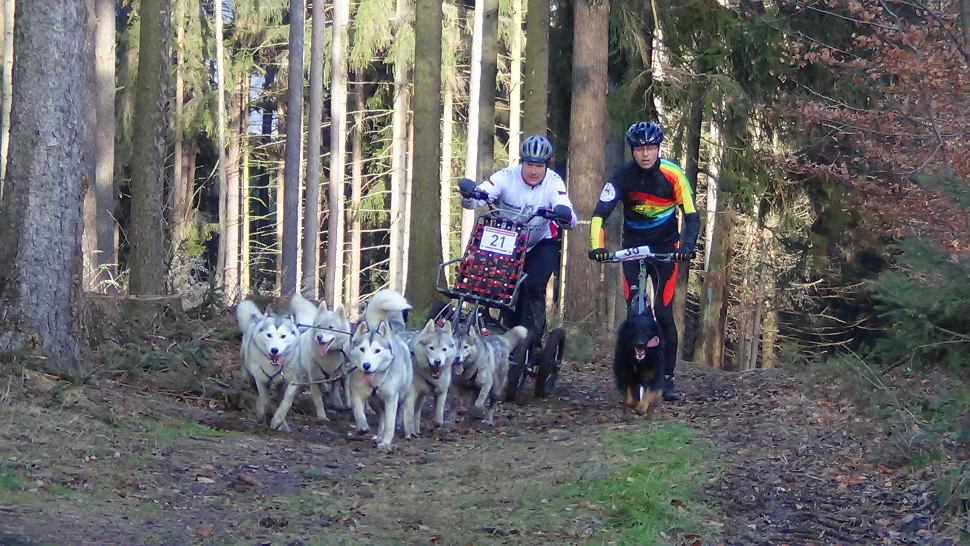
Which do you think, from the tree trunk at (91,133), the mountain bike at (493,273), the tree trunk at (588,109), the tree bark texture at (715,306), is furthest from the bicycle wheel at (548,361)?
the tree trunk at (91,133)

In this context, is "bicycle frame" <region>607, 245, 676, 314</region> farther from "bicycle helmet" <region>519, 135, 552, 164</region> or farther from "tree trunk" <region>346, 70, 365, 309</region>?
"tree trunk" <region>346, 70, 365, 309</region>

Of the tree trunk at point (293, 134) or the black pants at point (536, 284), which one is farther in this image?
the tree trunk at point (293, 134)

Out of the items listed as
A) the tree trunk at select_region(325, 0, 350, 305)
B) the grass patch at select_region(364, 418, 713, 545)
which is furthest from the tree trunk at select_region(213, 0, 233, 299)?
the grass patch at select_region(364, 418, 713, 545)

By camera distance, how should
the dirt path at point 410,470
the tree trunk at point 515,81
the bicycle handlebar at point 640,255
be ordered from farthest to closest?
the tree trunk at point 515,81, the bicycle handlebar at point 640,255, the dirt path at point 410,470

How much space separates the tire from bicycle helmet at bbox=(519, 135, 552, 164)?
5.10ft

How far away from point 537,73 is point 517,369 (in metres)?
7.56

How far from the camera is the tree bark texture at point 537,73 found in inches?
592

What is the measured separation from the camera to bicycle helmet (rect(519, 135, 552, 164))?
8.40 m

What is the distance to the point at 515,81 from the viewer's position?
29.0 metres

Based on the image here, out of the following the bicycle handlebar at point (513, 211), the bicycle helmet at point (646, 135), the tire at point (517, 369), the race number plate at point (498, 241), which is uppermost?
the bicycle helmet at point (646, 135)

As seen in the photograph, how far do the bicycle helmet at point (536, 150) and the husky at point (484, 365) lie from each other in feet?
4.87

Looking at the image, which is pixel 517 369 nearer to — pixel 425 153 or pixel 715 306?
pixel 425 153

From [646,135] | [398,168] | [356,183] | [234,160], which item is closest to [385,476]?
[646,135]

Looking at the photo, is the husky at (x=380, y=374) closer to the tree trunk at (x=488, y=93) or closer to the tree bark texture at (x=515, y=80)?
the tree trunk at (x=488, y=93)
